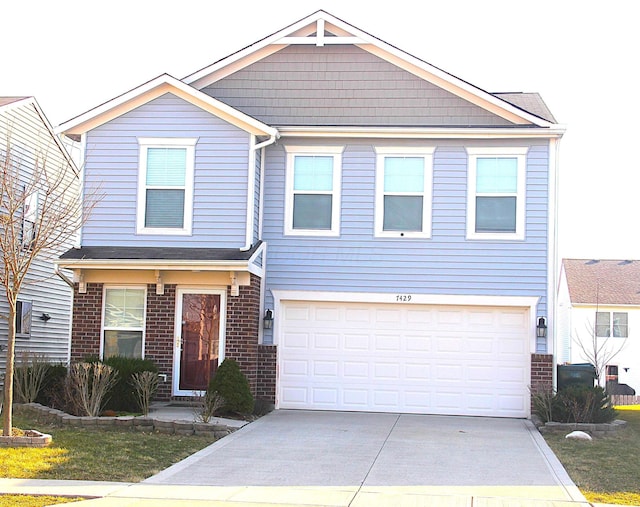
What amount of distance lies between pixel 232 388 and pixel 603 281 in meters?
30.4

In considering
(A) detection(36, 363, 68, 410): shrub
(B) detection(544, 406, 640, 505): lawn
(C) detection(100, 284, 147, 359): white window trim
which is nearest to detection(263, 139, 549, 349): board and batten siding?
(C) detection(100, 284, 147, 359): white window trim

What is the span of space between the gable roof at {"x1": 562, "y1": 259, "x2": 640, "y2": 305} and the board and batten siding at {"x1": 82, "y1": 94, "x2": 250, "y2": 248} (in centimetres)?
2664

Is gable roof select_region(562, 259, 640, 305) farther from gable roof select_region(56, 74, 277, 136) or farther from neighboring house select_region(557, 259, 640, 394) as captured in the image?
gable roof select_region(56, 74, 277, 136)

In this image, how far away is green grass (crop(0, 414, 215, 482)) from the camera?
421 inches

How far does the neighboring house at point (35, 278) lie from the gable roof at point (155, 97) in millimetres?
2962

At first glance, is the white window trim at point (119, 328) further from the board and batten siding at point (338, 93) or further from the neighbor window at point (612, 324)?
the neighbor window at point (612, 324)

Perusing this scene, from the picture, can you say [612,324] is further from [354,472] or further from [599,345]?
[354,472]

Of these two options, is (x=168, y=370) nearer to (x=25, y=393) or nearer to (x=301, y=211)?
(x=25, y=393)

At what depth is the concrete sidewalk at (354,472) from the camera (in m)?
9.70

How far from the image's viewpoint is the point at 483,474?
1123 cm

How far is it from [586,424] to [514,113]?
6375 mm

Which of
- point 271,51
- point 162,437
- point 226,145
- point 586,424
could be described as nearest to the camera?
point 162,437

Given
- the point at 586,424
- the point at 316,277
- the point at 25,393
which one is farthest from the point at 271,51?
the point at 586,424

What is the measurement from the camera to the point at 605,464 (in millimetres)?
12070
